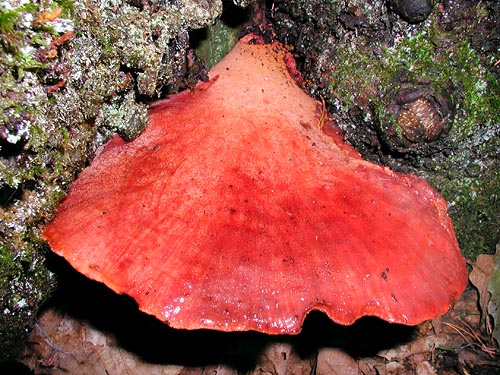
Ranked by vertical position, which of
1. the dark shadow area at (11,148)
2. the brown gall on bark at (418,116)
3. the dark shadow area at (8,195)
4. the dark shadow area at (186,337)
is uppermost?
the brown gall on bark at (418,116)

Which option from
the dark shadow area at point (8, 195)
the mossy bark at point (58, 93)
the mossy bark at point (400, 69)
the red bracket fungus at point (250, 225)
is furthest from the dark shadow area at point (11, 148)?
the mossy bark at point (400, 69)

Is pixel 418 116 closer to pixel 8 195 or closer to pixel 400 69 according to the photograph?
pixel 400 69

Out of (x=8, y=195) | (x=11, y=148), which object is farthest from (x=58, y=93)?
(x=8, y=195)

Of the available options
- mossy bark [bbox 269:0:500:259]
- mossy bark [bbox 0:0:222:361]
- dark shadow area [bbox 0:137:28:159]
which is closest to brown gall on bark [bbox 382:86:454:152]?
mossy bark [bbox 269:0:500:259]

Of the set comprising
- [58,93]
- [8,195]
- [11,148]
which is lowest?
[8,195]

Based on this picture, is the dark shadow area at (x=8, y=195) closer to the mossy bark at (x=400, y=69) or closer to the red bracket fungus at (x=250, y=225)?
the red bracket fungus at (x=250, y=225)
